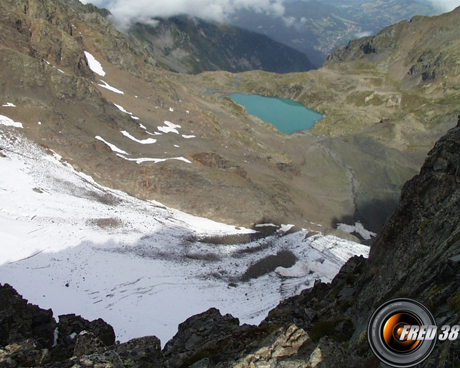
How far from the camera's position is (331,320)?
16.1 m

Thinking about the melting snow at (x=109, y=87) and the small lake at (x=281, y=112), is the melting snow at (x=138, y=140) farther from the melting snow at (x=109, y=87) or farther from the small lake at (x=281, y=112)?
the small lake at (x=281, y=112)

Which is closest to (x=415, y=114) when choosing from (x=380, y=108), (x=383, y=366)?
(x=380, y=108)

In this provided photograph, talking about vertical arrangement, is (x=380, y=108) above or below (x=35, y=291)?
above

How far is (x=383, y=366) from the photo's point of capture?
28.7 ft

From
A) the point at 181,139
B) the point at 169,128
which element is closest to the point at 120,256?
the point at 181,139

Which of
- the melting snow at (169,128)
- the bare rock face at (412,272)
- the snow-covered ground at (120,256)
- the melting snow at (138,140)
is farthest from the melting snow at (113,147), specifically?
the bare rock face at (412,272)

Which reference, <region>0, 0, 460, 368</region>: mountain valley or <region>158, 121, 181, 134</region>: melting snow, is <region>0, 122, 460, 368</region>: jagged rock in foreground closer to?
<region>0, 0, 460, 368</region>: mountain valley

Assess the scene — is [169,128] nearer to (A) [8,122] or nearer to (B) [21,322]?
(A) [8,122]

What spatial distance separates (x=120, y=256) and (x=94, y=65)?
71.4 m

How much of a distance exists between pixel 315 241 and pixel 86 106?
154ft

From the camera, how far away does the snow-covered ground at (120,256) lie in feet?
81.8

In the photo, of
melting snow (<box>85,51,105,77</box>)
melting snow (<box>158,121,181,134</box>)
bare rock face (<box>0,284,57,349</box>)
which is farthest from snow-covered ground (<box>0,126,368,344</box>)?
melting snow (<box>85,51,105,77</box>)

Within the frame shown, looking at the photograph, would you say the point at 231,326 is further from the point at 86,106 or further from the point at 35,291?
the point at 86,106

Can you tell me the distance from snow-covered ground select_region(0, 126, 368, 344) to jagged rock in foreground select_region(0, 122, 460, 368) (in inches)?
231
